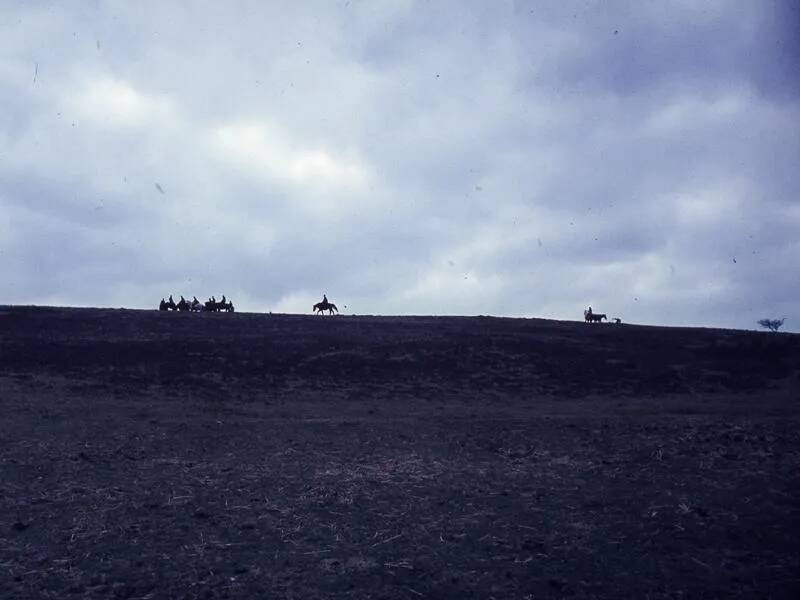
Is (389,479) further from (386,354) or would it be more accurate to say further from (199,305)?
(199,305)

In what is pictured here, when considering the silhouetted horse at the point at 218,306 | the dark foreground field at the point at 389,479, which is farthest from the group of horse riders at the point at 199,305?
the dark foreground field at the point at 389,479

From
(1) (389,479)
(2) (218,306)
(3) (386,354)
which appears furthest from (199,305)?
(1) (389,479)

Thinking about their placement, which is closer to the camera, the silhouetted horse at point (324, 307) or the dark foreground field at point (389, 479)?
the dark foreground field at point (389, 479)

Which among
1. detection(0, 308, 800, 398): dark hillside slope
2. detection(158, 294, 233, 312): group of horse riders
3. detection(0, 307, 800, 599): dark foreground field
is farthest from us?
detection(158, 294, 233, 312): group of horse riders

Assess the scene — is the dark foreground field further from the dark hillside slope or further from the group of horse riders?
the group of horse riders

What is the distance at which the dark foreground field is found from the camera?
25.2 ft

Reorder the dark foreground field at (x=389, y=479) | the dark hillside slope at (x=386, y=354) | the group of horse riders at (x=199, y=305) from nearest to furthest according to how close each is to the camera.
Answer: the dark foreground field at (x=389, y=479), the dark hillside slope at (x=386, y=354), the group of horse riders at (x=199, y=305)

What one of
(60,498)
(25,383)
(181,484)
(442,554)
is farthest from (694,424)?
(25,383)

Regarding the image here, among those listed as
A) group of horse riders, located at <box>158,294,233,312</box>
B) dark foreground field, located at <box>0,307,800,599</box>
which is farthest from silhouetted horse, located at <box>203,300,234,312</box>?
dark foreground field, located at <box>0,307,800,599</box>

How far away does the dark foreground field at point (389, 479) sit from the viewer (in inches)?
302

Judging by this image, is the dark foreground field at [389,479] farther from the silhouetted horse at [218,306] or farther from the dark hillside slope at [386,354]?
the silhouetted horse at [218,306]

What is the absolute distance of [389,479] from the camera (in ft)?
37.1

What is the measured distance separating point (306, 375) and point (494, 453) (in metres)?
11.3

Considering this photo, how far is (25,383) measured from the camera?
20250mm
